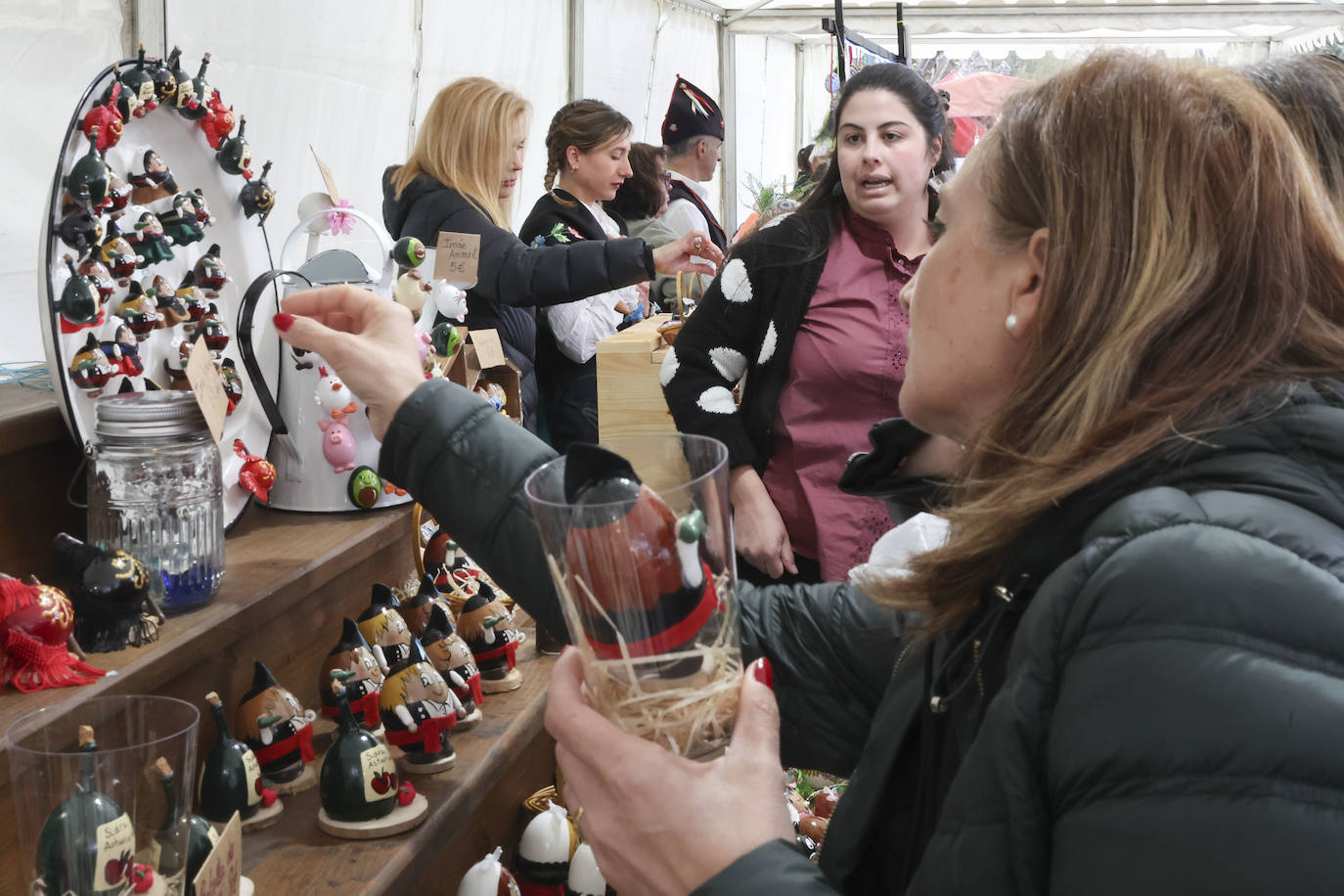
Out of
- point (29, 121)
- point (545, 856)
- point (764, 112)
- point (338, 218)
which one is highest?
point (764, 112)

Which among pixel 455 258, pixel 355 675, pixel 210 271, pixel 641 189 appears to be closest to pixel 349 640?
pixel 355 675

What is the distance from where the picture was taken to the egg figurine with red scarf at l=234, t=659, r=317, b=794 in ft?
3.98

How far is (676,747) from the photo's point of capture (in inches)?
28.6

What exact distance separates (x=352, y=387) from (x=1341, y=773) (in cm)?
89

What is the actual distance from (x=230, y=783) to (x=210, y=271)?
23.2 inches

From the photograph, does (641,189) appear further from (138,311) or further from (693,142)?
(138,311)

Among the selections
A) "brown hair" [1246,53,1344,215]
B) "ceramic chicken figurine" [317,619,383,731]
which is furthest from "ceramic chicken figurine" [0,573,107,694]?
"brown hair" [1246,53,1344,215]

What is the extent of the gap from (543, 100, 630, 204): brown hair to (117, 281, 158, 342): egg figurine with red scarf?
2265 millimetres

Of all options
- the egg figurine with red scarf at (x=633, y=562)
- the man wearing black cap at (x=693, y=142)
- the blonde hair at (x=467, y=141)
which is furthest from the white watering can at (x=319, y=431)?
the man wearing black cap at (x=693, y=142)

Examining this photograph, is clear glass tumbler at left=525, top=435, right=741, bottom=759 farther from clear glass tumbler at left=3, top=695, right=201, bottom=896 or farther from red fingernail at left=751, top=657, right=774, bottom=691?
clear glass tumbler at left=3, top=695, right=201, bottom=896

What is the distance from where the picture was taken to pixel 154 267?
1290mm

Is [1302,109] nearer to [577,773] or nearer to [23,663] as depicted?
[577,773]

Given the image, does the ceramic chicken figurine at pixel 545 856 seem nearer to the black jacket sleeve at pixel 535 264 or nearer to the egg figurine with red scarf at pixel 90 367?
the egg figurine with red scarf at pixel 90 367

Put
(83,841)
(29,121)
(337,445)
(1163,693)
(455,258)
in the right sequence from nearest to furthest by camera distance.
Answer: (1163,693)
(83,841)
(337,445)
(455,258)
(29,121)
